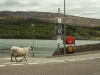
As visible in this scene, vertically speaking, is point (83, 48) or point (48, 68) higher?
point (83, 48)

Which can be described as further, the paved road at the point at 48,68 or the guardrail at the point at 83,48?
the guardrail at the point at 83,48

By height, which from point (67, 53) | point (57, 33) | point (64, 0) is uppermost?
point (64, 0)

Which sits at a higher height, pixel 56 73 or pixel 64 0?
pixel 64 0

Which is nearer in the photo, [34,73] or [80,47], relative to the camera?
[34,73]

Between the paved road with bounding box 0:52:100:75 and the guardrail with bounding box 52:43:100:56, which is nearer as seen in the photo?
the paved road with bounding box 0:52:100:75

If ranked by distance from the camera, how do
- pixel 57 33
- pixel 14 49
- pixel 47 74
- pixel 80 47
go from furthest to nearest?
pixel 80 47, pixel 57 33, pixel 14 49, pixel 47 74

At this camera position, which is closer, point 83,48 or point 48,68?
point 48,68

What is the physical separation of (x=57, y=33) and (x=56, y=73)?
13.6 meters

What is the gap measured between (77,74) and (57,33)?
1374cm

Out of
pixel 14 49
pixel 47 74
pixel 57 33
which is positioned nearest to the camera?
pixel 47 74

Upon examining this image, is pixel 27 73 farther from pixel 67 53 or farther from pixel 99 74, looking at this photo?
pixel 67 53

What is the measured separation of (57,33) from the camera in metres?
25.9

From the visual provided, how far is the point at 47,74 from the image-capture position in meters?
12.1

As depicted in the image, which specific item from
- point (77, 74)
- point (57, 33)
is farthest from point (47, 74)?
point (57, 33)
